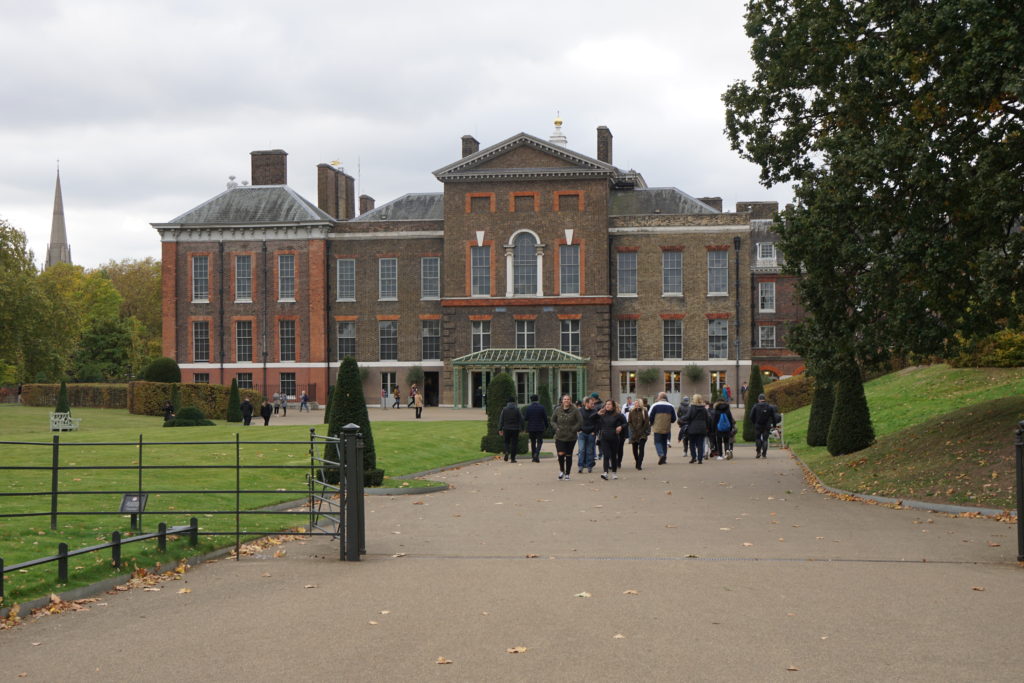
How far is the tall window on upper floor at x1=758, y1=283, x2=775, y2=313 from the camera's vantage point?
69.9 m

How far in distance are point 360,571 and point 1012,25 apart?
37.6 ft

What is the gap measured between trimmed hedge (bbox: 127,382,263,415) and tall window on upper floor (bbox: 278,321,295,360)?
33.6 feet

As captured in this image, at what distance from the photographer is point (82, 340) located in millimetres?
74875

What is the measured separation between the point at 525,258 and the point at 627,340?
7.34m

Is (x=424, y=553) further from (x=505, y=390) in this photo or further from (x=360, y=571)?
(x=505, y=390)

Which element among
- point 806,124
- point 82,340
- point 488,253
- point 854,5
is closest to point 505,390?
point 806,124

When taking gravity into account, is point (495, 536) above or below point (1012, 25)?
below

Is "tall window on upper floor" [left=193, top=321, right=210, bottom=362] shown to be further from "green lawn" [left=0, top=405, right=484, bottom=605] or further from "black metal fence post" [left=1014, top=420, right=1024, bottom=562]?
"black metal fence post" [left=1014, top=420, right=1024, bottom=562]

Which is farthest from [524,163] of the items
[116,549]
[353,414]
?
[116,549]

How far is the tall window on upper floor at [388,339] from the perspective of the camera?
2477 inches

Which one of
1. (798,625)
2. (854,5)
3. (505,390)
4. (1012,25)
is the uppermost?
(854,5)

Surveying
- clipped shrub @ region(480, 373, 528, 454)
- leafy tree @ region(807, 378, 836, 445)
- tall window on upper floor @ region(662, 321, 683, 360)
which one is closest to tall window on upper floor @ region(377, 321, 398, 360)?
tall window on upper floor @ region(662, 321, 683, 360)

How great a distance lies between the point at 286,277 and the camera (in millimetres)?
63094

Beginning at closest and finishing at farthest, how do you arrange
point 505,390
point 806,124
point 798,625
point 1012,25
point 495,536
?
point 798,625
point 495,536
point 1012,25
point 806,124
point 505,390
